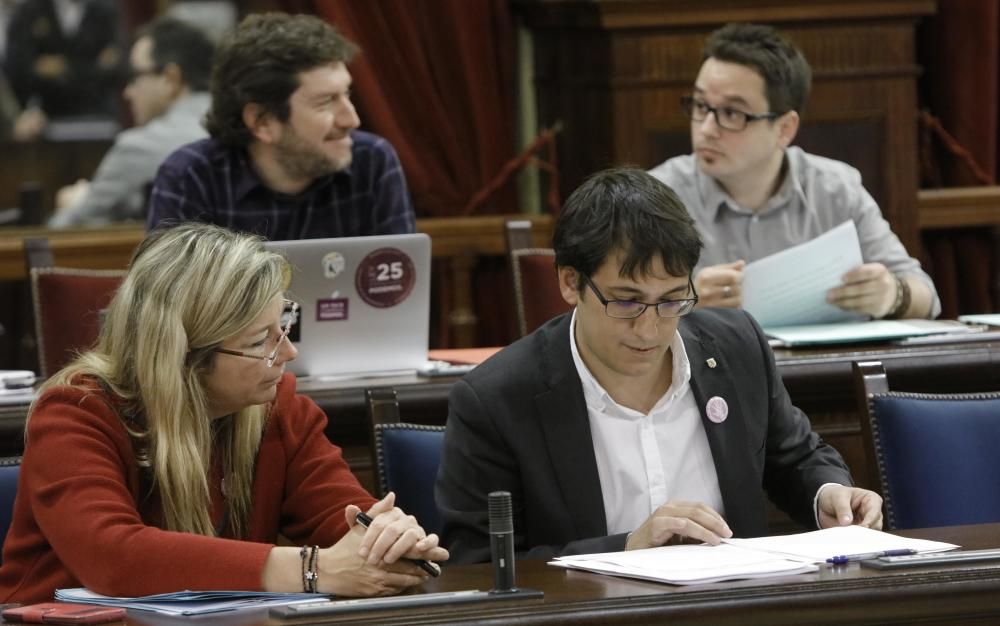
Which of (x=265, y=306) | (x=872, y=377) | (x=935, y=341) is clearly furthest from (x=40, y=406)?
(x=935, y=341)

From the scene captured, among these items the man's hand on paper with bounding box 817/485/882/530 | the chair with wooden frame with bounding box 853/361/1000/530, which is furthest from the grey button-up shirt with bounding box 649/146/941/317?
the man's hand on paper with bounding box 817/485/882/530

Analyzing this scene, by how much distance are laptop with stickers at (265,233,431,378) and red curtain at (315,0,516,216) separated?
2250mm

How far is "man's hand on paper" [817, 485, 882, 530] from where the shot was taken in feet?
7.70

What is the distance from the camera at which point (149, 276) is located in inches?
93.6

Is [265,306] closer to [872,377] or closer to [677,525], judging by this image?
[677,525]

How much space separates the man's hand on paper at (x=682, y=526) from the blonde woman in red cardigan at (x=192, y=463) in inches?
11.5

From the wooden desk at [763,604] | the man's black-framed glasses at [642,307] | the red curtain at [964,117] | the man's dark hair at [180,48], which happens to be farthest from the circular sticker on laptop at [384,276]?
the red curtain at [964,117]

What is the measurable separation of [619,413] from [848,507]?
0.37m

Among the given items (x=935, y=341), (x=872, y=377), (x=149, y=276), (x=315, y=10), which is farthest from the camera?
(x=315, y=10)

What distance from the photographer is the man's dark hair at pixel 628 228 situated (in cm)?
238

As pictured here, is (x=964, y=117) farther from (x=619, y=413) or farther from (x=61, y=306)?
(x=619, y=413)

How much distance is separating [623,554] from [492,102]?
3.62 metres

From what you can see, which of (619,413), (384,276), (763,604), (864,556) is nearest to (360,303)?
(384,276)

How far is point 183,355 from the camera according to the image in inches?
91.4
